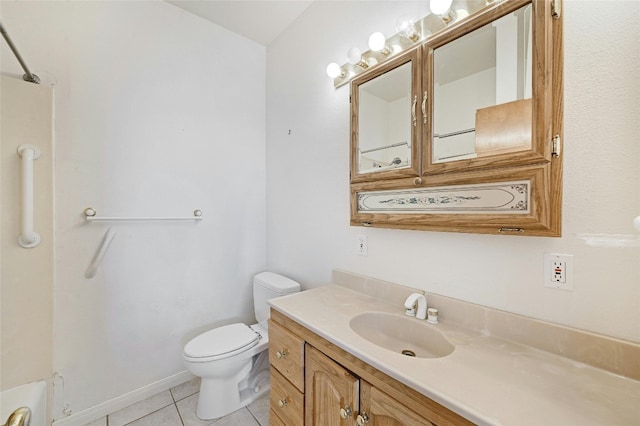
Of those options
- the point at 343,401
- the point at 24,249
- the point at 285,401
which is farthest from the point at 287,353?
the point at 24,249

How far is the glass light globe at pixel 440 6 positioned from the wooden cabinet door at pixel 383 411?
1376 mm

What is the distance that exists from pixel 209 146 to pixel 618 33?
6.96ft

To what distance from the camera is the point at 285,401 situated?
1.19m

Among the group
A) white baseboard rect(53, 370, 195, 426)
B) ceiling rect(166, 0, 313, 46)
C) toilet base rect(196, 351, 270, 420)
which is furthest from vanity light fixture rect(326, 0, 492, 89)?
white baseboard rect(53, 370, 195, 426)

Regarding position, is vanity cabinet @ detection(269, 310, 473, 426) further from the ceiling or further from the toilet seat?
the ceiling

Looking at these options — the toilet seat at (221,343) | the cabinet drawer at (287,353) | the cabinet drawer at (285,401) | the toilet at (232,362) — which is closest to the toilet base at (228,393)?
the toilet at (232,362)

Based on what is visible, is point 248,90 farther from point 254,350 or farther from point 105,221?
point 254,350

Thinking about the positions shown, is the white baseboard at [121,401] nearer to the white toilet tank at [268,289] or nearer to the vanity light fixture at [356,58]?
the white toilet tank at [268,289]

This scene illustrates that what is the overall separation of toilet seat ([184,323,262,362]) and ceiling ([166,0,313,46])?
89.5 inches

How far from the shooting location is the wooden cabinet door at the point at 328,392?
87 centimetres

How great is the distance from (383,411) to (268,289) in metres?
1.21

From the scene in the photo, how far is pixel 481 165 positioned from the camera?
35.4 inches

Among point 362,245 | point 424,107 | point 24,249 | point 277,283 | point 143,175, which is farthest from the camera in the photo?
point 277,283

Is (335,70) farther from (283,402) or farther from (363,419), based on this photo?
(283,402)
